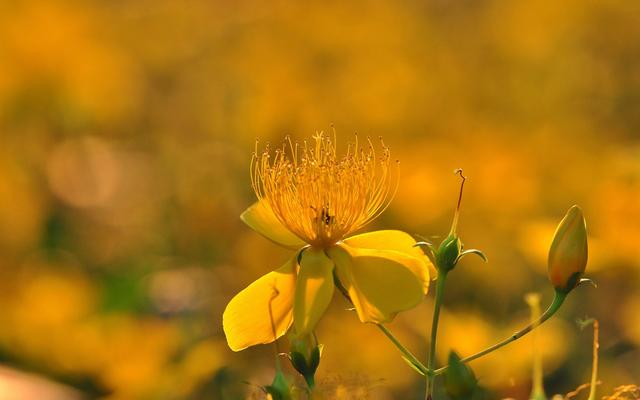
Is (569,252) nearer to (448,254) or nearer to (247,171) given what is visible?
(448,254)

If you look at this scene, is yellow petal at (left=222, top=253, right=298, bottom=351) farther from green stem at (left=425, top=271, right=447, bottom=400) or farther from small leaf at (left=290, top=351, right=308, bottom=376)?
green stem at (left=425, top=271, right=447, bottom=400)

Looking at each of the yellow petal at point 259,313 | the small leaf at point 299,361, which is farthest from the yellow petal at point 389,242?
the small leaf at point 299,361

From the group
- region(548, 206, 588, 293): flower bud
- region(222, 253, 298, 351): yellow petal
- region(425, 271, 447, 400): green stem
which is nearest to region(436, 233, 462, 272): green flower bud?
region(425, 271, 447, 400): green stem

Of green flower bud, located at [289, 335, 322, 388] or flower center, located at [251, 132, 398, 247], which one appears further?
flower center, located at [251, 132, 398, 247]

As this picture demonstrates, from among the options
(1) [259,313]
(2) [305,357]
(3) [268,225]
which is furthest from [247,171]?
(2) [305,357]

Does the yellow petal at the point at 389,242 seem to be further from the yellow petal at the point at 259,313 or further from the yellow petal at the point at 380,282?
the yellow petal at the point at 259,313

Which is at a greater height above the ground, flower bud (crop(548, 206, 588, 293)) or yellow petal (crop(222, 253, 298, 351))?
flower bud (crop(548, 206, 588, 293))
